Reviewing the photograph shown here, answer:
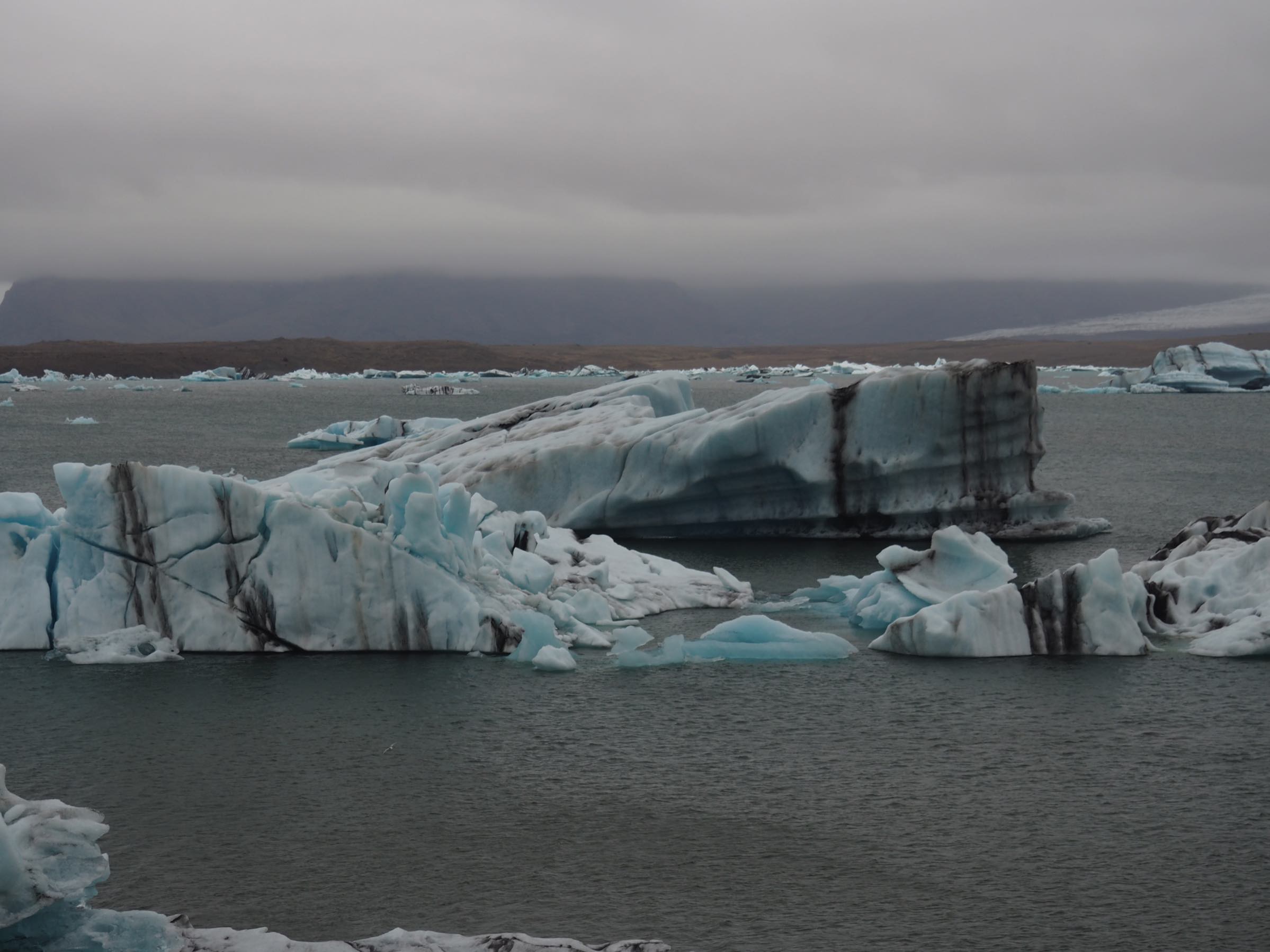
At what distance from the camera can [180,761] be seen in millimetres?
11273

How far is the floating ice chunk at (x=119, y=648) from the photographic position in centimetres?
1454

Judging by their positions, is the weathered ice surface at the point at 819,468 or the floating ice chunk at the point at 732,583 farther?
the weathered ice surface at the point at 819,468

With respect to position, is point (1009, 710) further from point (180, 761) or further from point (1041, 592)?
point (180, 761)

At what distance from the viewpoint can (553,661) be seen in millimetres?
14234

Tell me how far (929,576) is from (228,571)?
28.8ft

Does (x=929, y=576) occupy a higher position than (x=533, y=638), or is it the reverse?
(x=929, y=576)

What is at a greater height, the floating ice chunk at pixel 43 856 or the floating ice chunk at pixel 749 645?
the floating ice chunk at pixel 43 856

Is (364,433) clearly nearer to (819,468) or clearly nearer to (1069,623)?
(819,468)

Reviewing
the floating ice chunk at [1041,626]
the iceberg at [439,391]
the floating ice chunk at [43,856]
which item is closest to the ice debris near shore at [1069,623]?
the floating ice chunk at [1041,626]

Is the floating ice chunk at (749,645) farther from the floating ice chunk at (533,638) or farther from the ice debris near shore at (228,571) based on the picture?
the ice debris near shore at (228,571)

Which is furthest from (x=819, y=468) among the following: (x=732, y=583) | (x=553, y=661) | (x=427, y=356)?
(x=427, y=356)

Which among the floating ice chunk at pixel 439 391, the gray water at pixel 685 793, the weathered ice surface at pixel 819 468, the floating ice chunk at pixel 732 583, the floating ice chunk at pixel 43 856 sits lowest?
the gray water at pixel 685 793

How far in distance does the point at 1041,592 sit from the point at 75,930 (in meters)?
11.5

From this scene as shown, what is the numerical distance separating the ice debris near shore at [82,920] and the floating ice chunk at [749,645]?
761 cm
